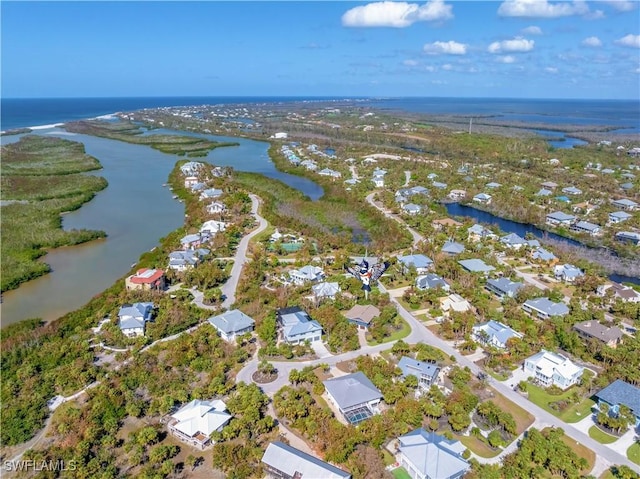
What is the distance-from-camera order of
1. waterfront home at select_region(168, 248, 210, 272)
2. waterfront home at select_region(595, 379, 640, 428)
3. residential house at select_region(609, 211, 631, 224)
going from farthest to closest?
residential house at select_region(609, 211, 631, 224), waterfront home at select_region(168, 248, 210, 272), waterfront home at select_region(595, 379, 640, 428)

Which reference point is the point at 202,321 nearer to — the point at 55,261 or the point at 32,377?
the point at 32,377

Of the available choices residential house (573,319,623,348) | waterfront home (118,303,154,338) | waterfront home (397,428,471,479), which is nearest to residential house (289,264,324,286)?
waterfront home (118,303,154,338)

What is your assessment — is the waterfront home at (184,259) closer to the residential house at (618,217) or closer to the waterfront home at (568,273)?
the waterfront home at (568,273)

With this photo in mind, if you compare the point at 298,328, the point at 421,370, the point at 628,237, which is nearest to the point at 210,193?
the point at 298,328


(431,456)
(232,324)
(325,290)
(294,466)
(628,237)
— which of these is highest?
(628,237)

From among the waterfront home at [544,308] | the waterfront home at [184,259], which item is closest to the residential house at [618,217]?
the waterfront home at [544,308]

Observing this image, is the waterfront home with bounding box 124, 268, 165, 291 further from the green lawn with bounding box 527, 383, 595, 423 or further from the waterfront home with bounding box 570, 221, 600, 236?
the waterfront home with bounding box 570, 221, 600, 236

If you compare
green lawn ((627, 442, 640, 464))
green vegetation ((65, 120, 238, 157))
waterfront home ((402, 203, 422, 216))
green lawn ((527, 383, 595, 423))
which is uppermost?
green vegetation ((65, 120, 238, 157))

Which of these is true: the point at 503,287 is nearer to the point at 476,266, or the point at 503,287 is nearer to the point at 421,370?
the point at 476,266
